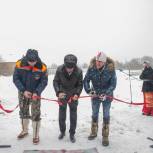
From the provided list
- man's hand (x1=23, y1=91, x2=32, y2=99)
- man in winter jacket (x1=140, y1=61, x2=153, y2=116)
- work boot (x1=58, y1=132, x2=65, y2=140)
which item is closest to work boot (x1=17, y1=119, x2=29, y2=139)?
man's hand (x1=23, y1=91, x2=32, y2=99)

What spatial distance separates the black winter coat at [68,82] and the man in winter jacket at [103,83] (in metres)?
0.18

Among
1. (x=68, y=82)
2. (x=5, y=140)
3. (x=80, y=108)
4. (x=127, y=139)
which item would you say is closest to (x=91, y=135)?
(x=127, y=139)

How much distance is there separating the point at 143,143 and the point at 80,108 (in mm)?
4330

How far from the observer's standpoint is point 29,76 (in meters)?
6.59

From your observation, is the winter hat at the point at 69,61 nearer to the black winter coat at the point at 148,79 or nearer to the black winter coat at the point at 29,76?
the black winter coat at the point at 29,76

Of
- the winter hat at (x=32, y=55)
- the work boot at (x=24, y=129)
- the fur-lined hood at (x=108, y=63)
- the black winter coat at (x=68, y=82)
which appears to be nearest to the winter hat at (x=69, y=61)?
the black winter coat at (x=68, y=82)

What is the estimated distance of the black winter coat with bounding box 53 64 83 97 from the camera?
21.9 ft

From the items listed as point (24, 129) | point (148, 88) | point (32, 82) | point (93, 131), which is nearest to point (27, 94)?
point (32, 82)

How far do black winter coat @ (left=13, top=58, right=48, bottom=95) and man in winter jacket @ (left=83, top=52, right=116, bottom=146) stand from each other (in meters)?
0.89

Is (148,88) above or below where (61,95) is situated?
below

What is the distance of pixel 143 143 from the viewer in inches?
267

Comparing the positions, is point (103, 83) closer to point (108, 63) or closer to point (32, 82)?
point (108, 63)

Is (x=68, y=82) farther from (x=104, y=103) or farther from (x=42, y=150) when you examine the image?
(x=42, y=150)

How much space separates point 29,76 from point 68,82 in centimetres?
78
